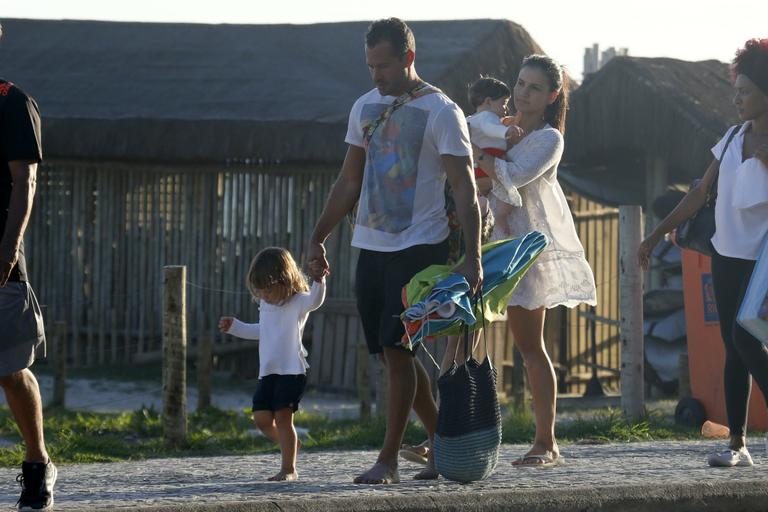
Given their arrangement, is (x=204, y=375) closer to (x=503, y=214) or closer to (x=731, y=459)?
(x=503, y=214)

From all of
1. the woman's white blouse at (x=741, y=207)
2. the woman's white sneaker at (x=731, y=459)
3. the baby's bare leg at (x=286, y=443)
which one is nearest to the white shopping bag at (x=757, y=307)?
the woman's white blouse at (x=741, y=207)

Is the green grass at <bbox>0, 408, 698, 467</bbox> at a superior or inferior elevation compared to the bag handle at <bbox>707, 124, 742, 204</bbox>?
inferior

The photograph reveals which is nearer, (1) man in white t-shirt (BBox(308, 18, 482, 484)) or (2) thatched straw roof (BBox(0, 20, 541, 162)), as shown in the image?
(1) man in white t-shirt (BBox(308, 18, 482, 484))

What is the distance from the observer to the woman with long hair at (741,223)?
714 centimetres

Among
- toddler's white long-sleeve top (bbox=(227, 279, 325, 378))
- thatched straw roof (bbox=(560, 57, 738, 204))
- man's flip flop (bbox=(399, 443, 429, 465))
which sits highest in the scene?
thatched straw roof (bbox=(560, 57, 738, 204))

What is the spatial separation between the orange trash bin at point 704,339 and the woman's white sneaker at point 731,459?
370 cm

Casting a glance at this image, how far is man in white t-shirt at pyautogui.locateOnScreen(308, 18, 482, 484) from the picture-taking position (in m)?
6.27

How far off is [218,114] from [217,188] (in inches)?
34.8

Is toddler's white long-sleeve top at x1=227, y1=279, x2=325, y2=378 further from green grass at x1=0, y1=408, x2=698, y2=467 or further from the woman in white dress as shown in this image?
green grass at x1=0, y1=408, x2=698, y2=467

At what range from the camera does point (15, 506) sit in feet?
19.3

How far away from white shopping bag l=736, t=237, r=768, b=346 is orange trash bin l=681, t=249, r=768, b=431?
177 inches

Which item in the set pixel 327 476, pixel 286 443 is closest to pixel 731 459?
pixel 327 476

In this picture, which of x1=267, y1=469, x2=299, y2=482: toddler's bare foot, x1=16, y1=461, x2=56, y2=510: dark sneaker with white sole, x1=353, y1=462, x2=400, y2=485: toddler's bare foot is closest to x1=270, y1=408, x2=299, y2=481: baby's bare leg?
x1=267, y1=469, x2=299, y2=482: toddler's bare foot

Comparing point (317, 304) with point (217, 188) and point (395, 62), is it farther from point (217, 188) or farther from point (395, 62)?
point (217, 188)
